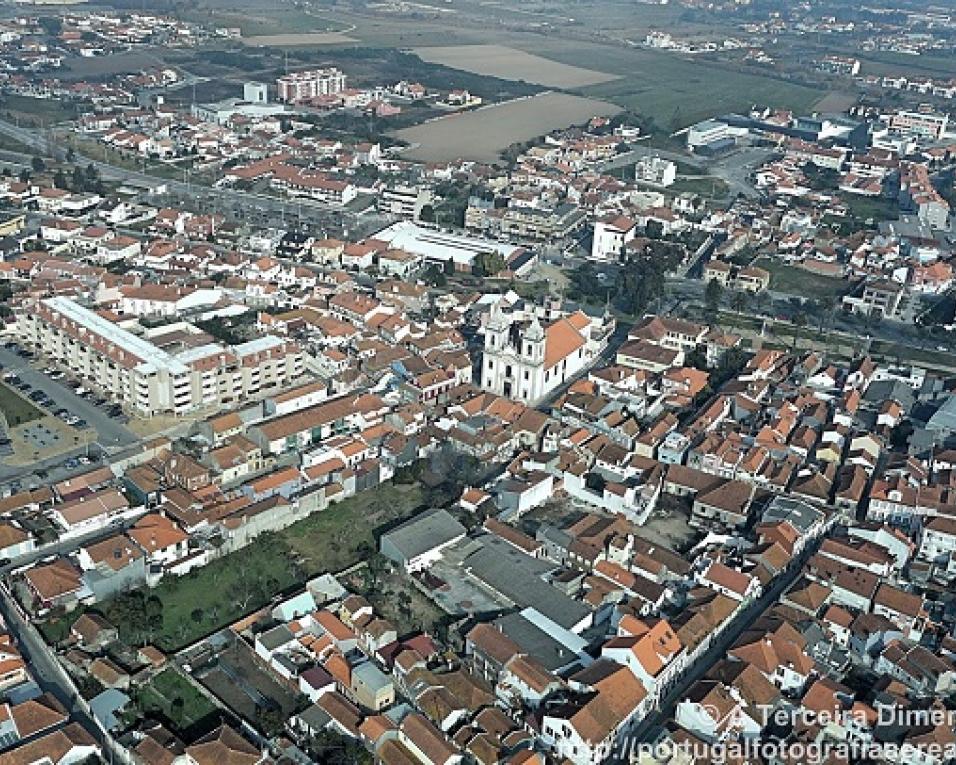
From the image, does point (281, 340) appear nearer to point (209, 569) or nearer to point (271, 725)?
point (209, 569)

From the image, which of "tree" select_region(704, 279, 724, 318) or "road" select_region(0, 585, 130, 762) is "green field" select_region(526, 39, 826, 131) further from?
"road" select_region(0, 585, 130, 762)

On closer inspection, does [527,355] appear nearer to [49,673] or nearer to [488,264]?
[488,264]

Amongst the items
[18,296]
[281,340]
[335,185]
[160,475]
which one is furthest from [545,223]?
[160,475]

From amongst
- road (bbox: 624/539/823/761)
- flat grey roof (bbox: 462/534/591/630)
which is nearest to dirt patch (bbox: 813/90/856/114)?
road (bbox: 624/539/823/761)

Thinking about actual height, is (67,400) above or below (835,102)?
below

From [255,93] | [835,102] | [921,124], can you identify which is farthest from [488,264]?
[835,102]
